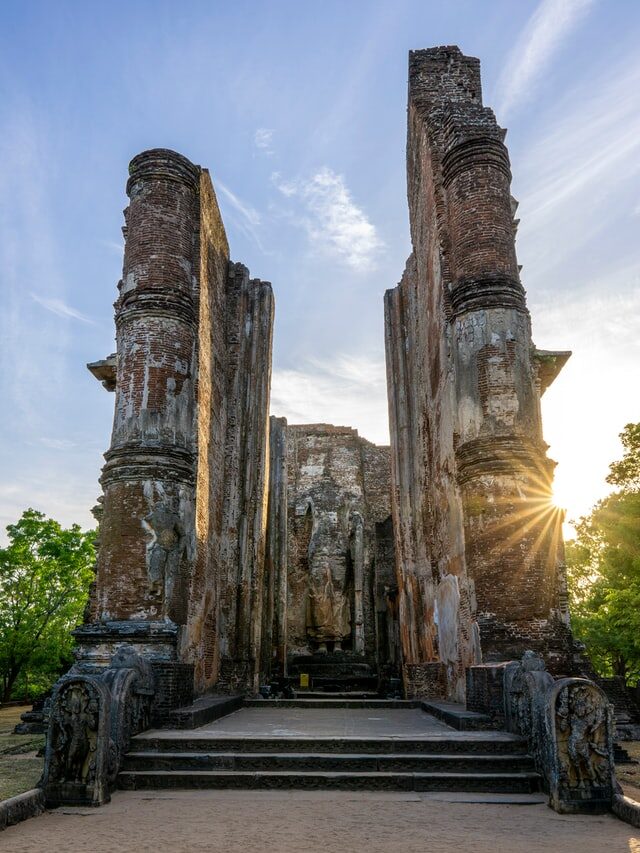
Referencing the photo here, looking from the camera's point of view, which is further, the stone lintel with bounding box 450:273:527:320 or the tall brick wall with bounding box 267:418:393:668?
the tall brick wall with bounding box 267:418:393:668

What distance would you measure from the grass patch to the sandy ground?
4.34ft

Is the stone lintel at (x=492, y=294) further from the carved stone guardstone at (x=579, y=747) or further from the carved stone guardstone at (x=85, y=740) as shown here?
the carved stone guardstone at (x=85, y=740)

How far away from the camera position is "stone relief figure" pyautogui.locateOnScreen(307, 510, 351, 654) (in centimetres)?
1884

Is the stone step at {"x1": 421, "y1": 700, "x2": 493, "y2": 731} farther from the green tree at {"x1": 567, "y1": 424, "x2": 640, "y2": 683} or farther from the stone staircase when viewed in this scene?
the green tree at {"x1": 567, "y1": 424, "x2": 640, "y2": 683}

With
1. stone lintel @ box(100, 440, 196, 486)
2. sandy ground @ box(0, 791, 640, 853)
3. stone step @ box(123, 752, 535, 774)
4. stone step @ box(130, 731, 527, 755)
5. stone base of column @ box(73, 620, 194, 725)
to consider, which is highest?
stone lintel @ box(100, 440, 196, 486)

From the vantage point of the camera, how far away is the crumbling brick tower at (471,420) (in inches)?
309

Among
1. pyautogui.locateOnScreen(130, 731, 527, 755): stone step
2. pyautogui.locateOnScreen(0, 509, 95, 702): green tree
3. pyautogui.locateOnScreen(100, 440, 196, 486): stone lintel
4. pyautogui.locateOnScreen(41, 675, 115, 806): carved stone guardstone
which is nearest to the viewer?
pyautogui.locateOnScreen(41, 675, 115, 806): carved stone guardstone

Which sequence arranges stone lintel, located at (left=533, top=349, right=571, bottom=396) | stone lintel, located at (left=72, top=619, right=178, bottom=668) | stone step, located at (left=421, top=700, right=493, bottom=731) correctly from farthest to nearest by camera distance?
stone lintel, located at (left=533, top=349, right=571, bottom=396) < stone lintel, located at (left=72, top=619, right=178, bottom=668) < stone step, located at (left=421, top=700, right=493, bottom=731)

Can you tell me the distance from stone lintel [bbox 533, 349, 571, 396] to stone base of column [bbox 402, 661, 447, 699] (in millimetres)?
4594

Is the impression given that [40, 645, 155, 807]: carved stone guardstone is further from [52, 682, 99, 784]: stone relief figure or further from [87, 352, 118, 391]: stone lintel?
[87, 352, 118, 391]: stone lintel

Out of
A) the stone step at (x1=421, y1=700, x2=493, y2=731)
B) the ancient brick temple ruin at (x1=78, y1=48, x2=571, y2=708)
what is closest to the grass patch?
the ancient brick temple ruin at (x1=78, y1=48, x2=571, y2=708)

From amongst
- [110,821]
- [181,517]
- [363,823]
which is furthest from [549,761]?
[181,517]

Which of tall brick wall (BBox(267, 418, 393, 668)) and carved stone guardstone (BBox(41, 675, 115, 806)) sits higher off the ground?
tall brick wall (BBox(267, 418, 393, 668))

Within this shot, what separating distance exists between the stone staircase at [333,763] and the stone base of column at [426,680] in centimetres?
437
